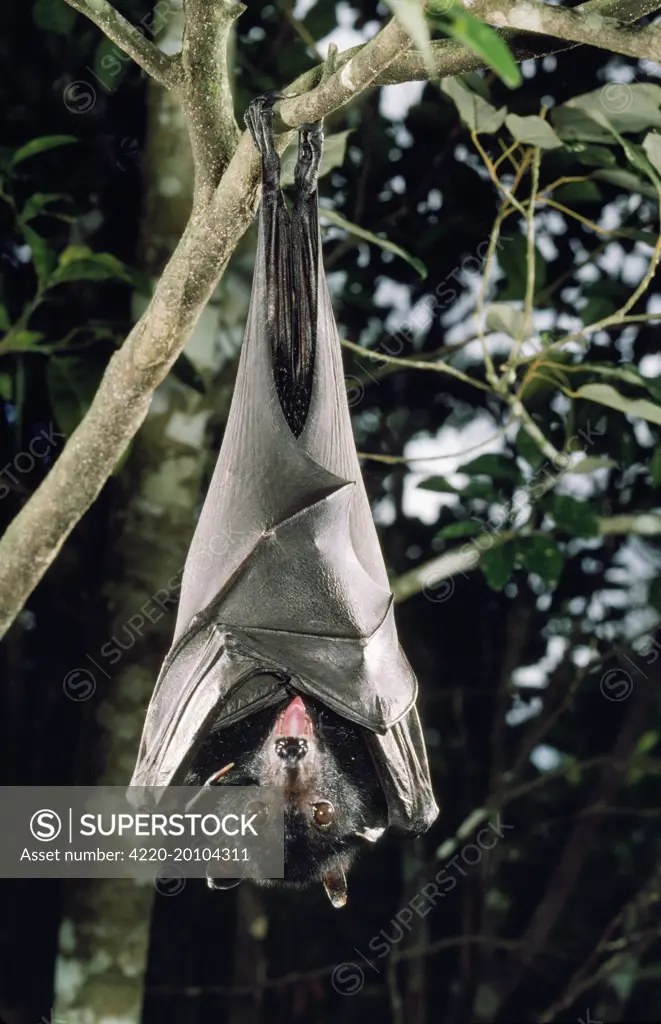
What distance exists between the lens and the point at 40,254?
295 cm

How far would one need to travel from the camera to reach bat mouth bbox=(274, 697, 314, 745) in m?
2.54

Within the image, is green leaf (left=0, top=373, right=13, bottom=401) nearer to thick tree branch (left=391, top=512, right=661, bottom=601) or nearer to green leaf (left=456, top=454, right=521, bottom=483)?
thick tree branch (left=391, top=512, right=661, bottom=601)

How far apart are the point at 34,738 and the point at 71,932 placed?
6.23 feet

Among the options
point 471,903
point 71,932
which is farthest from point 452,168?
point 471,903

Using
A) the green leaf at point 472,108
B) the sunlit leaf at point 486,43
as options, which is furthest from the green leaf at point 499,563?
the sunlit leaf at point 486,43

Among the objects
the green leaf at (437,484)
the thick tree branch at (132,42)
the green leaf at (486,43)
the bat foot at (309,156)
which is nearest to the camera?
the green leaf at (486,43)

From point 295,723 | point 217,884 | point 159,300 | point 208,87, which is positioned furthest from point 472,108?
point 217,884

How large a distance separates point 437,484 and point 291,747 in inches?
44.8

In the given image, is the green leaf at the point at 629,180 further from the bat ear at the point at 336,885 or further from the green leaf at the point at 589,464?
the bat ear at the point at 336,885

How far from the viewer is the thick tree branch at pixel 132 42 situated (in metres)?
1.93

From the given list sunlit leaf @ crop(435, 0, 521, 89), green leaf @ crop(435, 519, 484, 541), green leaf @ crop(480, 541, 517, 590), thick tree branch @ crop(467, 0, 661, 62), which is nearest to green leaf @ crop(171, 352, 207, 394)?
green leaf @ crop(435, 519, 484, 541)

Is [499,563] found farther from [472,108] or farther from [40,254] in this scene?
[40,254]

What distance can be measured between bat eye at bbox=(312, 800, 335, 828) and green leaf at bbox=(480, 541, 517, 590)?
0.91m

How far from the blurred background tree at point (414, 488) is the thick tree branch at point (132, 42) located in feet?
2.48
